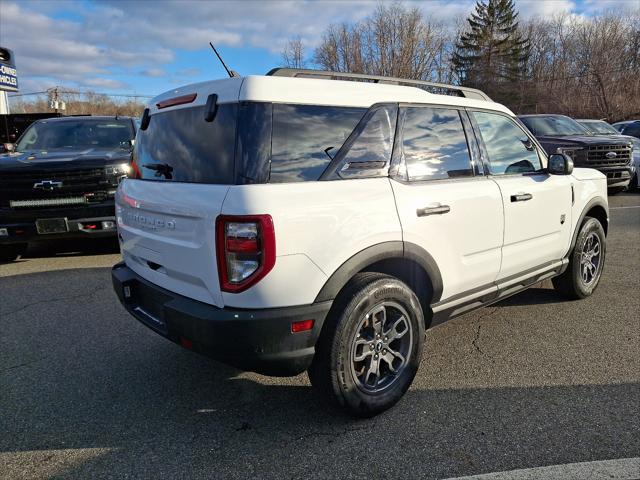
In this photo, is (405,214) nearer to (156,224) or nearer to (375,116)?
(375,116)

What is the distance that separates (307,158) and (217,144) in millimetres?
473

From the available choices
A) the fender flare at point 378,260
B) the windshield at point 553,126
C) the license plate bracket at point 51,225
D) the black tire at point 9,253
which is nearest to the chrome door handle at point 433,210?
the fender flare at point 378,260

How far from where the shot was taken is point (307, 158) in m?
2.44

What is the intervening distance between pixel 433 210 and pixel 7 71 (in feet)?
58.1

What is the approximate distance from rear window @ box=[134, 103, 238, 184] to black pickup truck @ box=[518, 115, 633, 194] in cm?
938

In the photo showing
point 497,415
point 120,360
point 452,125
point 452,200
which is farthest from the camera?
point 120,360

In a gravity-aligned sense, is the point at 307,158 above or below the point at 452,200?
above

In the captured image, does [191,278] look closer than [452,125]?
Yes

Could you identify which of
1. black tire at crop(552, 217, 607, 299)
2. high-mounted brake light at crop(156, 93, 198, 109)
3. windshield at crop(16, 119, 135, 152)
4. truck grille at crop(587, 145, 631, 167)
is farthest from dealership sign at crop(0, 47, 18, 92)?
truck grille at crop(587, 145, 631, 167)

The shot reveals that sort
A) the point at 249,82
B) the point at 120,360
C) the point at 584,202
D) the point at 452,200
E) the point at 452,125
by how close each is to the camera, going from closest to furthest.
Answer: the point at 249,82
the point at 452,200
the point at 452,125
the point at 120,360
the point at 584,202

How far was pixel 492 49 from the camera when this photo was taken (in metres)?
55.2

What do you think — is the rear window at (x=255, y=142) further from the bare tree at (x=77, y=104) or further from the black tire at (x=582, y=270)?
the bare tree at (x=77, y=104)

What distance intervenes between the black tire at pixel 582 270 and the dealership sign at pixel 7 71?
15.4 metres

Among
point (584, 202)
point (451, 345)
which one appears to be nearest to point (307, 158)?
point (451, 345)
